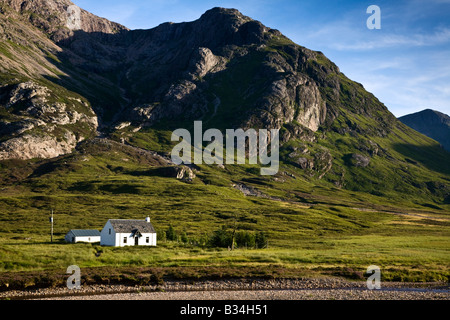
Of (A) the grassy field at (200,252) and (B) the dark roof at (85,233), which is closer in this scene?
(A) the grassy field at (200,252)

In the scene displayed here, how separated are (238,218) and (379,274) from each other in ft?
375

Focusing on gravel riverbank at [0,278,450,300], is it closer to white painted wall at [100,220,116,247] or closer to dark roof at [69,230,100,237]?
white painted wall at [100,220,116,247]

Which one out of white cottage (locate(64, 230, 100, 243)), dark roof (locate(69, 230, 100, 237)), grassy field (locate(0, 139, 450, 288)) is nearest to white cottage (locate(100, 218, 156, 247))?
grassy field (locate(0, 139, 450, 288))

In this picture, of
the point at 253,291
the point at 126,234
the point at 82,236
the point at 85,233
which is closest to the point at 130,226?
the point at 126,234

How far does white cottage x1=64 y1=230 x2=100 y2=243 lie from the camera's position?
88.4 metres

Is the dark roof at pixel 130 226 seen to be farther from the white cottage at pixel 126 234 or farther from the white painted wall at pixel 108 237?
the white painted wall at pixel 108 237

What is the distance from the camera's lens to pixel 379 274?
5712 centimetres

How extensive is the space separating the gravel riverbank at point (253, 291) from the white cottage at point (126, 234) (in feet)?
122

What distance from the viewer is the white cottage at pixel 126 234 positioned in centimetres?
8425

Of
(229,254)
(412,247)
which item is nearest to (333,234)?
(412,247)

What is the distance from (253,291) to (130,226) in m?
48.4

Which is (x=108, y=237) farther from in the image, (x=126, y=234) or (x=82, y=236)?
(x=82, y=236)

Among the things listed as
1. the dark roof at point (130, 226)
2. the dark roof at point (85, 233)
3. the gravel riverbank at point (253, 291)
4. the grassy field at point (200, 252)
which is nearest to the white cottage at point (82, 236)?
the dark roof at point (85, 233)
